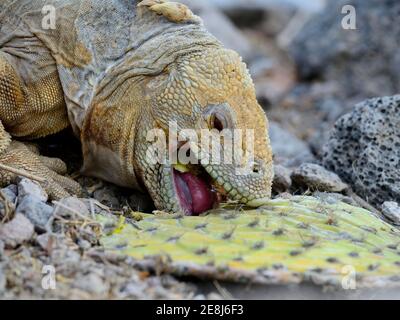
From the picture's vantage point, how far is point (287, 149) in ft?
32.8

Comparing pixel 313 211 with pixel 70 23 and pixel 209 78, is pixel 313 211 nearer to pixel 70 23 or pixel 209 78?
pixel 209 78

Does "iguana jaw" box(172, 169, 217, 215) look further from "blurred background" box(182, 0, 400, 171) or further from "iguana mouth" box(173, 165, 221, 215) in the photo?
"blurred background" box(182, 0, 400, 171)

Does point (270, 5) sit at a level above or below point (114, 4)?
below

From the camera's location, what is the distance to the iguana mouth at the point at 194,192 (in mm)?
6375

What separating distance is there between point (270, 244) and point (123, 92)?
68.5 inches

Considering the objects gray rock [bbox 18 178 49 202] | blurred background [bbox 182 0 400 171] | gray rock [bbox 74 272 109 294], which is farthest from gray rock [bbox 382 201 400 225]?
blurred background [bbox 182 0 400 171]

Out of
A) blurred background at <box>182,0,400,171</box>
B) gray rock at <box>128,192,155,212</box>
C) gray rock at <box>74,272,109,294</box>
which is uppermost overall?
gray rock at <box>74,272,109,294</box>

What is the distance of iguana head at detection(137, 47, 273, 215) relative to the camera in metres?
6.16

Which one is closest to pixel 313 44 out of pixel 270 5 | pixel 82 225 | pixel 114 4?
pixel 270 5

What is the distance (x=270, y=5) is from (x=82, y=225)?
536 inches

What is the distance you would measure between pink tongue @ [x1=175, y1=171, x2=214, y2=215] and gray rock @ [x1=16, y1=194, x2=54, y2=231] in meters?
1.04

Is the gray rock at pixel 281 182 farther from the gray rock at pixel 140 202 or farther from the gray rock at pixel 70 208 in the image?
the gray rock at pixel 70 208
